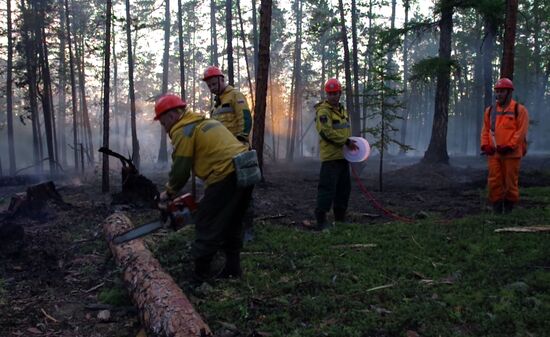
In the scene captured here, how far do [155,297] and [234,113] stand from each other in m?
2.81

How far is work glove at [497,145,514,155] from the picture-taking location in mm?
6920

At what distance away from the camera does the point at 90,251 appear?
273 inches

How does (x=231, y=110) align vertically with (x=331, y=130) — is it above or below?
above

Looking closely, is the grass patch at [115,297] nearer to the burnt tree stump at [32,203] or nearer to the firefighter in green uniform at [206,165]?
the firefighter in green uniform at [206,165]

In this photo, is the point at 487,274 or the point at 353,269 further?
the point at 353,269

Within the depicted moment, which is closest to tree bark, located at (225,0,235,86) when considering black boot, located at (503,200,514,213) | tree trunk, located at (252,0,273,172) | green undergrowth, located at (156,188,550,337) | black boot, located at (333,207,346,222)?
tree trunk, located at (252,0,273,172)

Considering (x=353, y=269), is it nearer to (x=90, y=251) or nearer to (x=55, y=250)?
(x=90, y=251)

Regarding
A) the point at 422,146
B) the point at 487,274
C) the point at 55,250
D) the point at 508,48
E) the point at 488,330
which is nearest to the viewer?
the point at 488,330

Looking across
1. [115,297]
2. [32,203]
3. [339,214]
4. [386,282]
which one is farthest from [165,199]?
[32,203]

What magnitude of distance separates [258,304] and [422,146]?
67.7 meters

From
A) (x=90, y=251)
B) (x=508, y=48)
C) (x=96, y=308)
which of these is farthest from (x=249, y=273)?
(x=508, y=48)

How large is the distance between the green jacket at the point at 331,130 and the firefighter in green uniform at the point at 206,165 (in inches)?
104

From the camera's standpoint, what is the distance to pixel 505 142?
703cm

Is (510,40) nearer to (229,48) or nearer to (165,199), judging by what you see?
(165,199)
